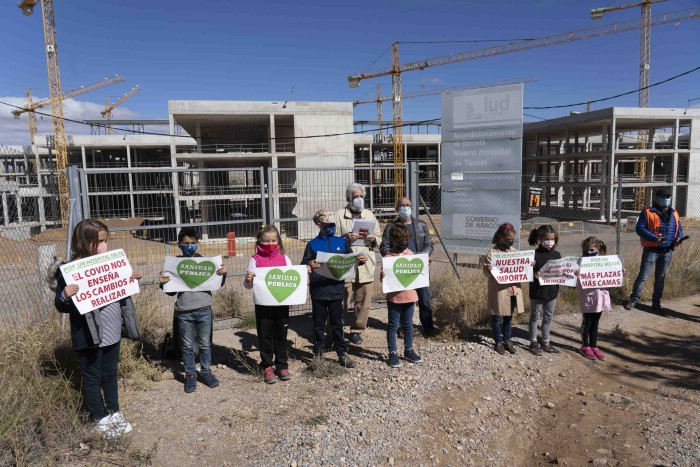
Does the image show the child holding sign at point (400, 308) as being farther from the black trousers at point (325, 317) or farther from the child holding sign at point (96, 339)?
the child holding sign at point (96, 339)

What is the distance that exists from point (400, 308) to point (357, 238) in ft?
3.31

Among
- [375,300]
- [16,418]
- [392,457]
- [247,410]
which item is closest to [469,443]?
[392,457]

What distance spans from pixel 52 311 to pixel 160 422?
8.15 feet

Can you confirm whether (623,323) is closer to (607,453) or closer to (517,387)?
(517,387)

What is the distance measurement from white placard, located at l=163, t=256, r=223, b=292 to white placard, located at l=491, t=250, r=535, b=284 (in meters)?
3.24

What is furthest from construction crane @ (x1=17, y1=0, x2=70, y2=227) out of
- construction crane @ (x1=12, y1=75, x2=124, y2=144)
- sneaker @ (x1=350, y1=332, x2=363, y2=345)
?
sneaker @ (x1=350, y1=332, x2=363, y2=345)

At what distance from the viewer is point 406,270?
577 cm

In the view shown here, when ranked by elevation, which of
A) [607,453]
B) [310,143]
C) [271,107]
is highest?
[271,107]

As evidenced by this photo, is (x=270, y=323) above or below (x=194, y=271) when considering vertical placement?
below

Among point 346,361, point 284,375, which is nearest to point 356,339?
point 346,361

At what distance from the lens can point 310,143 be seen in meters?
32.5

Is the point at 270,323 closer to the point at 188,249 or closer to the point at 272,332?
the point at 272,332

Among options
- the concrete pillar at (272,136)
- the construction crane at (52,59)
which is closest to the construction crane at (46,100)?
the construction crane at (52,59)

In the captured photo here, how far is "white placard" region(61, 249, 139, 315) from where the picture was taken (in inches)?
158
